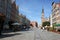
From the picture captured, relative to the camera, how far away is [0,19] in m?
48.2

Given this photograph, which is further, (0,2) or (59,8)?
(59,8)

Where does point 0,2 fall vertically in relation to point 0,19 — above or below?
above

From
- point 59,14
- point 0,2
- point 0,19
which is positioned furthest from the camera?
point 59,14

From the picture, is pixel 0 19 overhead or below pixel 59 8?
below

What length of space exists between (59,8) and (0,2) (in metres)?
48.8

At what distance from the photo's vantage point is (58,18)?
114000 millimetres

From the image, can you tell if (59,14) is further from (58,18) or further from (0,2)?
(0,2)

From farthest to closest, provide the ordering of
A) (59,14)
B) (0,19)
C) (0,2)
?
(59,14)
(0,2)
(0,19)

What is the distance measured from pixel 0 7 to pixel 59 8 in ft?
159

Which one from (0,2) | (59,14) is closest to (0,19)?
(0,2)

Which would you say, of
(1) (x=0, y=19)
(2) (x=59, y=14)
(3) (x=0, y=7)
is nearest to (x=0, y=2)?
(3) (x=0, y=7)

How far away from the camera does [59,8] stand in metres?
118

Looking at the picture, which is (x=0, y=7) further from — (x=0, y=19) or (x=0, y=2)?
(x=0, y=19)

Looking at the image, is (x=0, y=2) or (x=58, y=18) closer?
(x=0, y=2)
